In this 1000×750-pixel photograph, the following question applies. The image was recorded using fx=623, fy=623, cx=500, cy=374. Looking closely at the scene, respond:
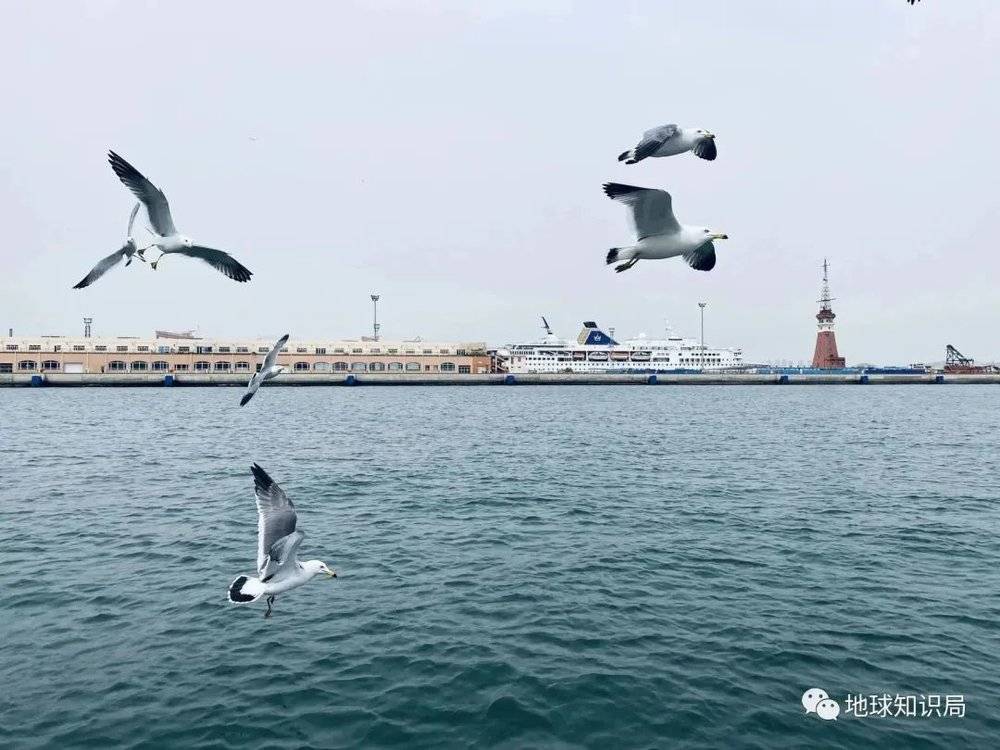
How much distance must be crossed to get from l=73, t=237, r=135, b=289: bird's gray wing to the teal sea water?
20.6 ft

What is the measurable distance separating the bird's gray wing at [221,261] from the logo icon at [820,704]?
1054 centimetres

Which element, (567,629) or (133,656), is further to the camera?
(567,629)

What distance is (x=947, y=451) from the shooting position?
1519 inches

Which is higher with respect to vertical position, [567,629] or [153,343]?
[153,343]

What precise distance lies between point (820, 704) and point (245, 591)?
8.68m

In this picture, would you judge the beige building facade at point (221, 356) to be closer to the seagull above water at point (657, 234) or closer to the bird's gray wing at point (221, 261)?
the bird's gray wing at point (221, 261)

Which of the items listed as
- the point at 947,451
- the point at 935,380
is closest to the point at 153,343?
the point at 947,451

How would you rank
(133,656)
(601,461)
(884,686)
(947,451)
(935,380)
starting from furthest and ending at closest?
1. (935,380)
2. (947,451)
3. (601,461)
4. (133,656)
5. (884,686)

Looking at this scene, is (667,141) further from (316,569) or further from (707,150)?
(316,569)

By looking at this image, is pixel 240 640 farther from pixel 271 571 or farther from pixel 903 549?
pixel 903 549

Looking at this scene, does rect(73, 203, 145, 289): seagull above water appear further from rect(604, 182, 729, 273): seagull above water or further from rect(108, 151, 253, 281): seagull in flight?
rect(604, 182, 729, 273): seagull above water

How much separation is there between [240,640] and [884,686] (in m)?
11.3

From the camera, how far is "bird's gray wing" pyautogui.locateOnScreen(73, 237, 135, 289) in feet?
24.8

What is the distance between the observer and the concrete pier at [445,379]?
388 feet
